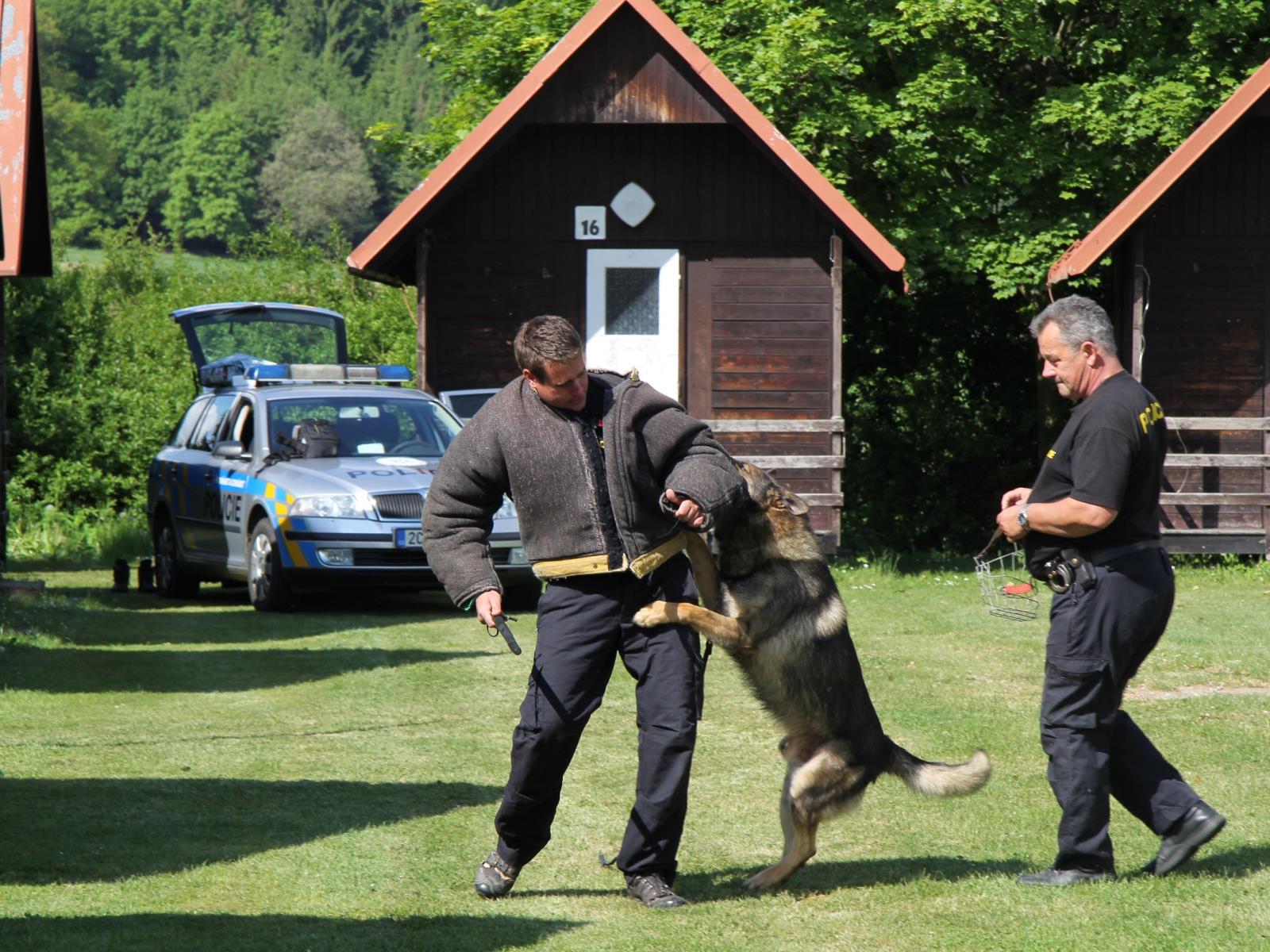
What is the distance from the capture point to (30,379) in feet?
71.9

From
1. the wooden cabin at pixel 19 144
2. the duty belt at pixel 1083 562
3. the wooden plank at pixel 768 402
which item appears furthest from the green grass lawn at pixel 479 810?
the wooden plank at pixel 768 402

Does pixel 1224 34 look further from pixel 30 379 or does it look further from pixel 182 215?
pixel 182 215

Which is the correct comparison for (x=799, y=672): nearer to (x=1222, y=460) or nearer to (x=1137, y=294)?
(x=1137, y=294)

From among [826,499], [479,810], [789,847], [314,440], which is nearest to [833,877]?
[789,847]

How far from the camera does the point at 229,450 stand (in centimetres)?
1361

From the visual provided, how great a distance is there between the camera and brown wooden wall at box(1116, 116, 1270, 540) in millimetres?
16641

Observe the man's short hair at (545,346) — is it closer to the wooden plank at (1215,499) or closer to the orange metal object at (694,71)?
Result: the orange metal object at (694,71)

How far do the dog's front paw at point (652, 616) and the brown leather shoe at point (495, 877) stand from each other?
0.98 m

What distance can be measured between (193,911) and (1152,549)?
3.41 metres

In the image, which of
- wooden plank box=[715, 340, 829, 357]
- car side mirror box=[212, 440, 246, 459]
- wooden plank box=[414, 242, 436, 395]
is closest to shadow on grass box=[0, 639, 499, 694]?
car side mirror box=[212, 440, 246, 459]

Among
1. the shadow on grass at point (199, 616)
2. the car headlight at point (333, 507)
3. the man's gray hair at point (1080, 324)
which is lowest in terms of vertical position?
the shadow on grass at point (199, 616)

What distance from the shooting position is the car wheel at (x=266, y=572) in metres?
13.0

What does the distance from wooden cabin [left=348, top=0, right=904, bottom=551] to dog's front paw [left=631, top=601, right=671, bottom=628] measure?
11.2 meters

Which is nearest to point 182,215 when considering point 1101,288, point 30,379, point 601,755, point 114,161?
point 114,161
